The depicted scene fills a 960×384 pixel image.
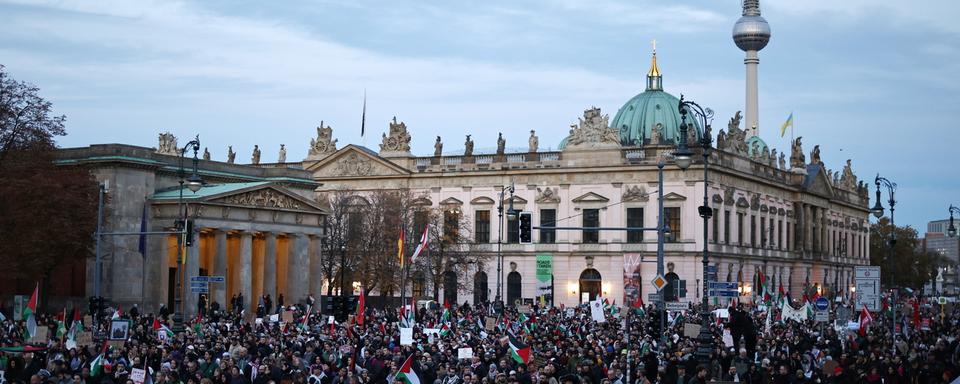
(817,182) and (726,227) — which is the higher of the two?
(817,182)

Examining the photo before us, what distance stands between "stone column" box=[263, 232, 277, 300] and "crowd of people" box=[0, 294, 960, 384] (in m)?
27.4

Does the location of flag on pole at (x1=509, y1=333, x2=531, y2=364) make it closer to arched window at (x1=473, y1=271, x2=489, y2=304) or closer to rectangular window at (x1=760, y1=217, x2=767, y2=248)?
arched window at (x1=473, y1=271, x2=489, y2=304)

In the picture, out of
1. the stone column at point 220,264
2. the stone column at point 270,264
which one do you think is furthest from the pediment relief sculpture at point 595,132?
the stone column at point 220,264

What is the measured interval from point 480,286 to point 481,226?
417cm

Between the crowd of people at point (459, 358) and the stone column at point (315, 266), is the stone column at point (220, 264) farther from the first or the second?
the crowd of people at point (459, 358)

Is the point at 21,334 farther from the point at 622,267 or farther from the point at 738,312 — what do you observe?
the point at 622,267

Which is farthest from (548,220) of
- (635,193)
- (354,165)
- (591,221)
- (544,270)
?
(354,165)

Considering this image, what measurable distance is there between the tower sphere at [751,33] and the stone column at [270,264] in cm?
7462

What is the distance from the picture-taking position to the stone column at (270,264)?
246ft

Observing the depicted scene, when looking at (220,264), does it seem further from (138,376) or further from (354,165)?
(138,376)

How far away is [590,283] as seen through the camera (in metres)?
98.0

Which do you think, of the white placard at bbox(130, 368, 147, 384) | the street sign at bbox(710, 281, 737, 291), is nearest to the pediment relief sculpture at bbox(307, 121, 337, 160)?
the street sign at bbox(710, 281, 737, 291)

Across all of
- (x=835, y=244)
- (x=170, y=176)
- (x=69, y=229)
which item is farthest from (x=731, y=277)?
(x=69, y=229)

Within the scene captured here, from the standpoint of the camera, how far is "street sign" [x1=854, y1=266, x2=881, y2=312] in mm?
41906
